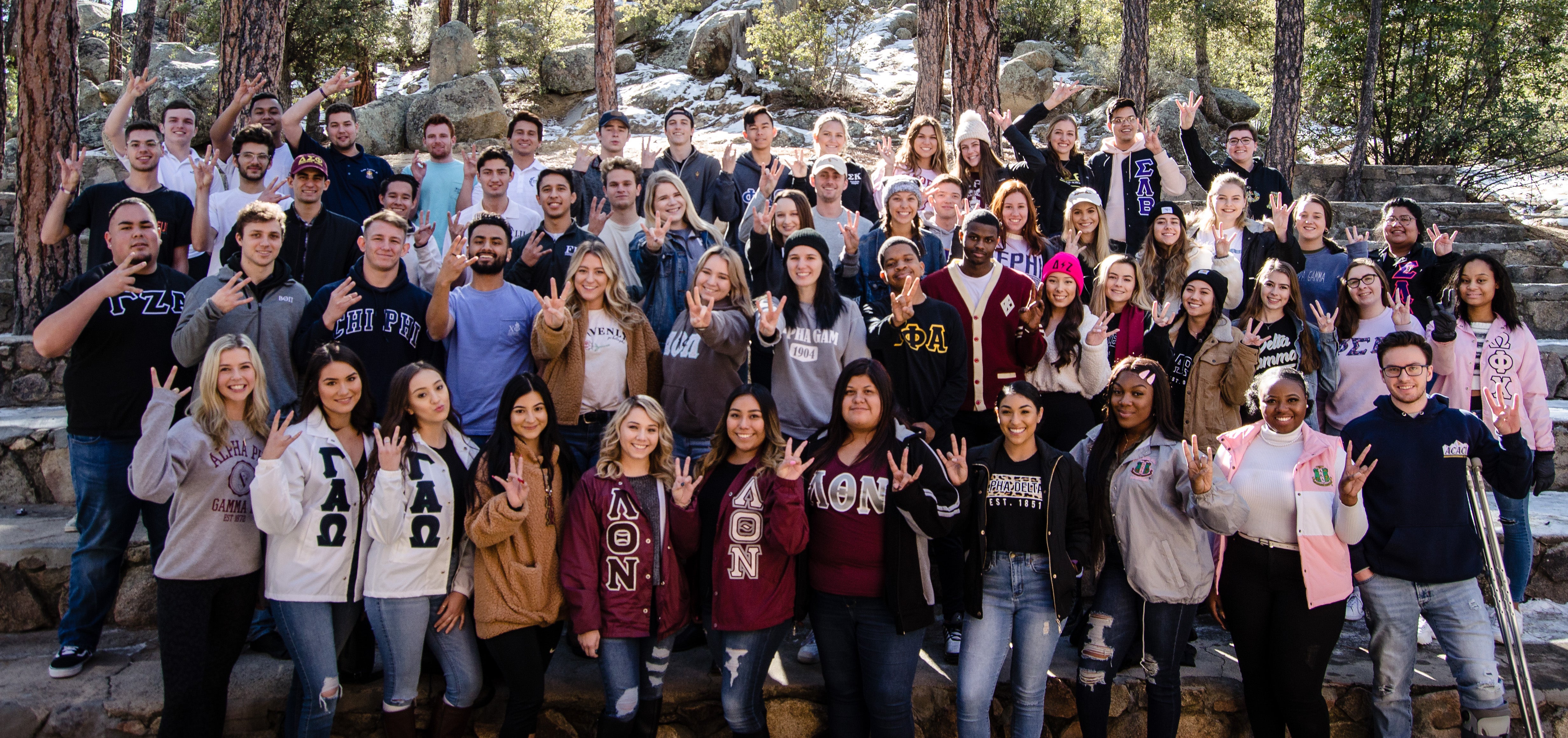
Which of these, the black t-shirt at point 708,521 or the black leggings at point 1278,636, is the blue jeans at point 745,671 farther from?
the black leggings at point 1278,636

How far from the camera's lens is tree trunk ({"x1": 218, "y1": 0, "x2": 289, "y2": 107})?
6.72 metres

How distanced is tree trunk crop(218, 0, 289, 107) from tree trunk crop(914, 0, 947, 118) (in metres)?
6.55

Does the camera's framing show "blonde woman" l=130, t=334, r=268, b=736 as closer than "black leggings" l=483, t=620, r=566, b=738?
Yes

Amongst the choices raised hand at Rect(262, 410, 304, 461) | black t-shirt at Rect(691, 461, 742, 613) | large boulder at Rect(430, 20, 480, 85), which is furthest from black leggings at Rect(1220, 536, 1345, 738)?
large boulder at Rect(430, 20, 480, 85)

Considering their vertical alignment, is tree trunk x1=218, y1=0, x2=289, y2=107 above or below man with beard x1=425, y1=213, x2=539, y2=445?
above

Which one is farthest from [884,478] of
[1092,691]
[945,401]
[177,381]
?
[177,381]

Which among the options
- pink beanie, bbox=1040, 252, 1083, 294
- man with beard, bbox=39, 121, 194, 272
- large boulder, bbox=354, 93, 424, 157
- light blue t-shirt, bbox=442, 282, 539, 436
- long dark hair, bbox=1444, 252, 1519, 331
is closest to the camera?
light blue t-shirt, bbox=442, 282, 539, 436

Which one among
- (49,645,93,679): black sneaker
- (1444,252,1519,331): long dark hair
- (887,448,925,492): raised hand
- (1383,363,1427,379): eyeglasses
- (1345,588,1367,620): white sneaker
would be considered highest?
(1444,252,1519,331): long dark hair

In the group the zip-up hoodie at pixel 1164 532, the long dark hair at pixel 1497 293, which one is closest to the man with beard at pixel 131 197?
the zip-up hoodie at pixel 1164 532

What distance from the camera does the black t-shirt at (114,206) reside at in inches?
193

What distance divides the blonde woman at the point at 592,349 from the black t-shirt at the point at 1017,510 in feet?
5.42

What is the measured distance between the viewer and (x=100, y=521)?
13.3 ft

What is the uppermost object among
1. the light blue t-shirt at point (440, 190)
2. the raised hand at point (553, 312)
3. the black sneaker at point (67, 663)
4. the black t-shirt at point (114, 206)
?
the light blue t-shirt at point (440, 190)

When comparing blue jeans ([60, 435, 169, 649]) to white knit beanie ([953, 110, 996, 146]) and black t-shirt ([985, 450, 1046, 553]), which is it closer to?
black t-shirt ([985, 450, 1046, 553])
